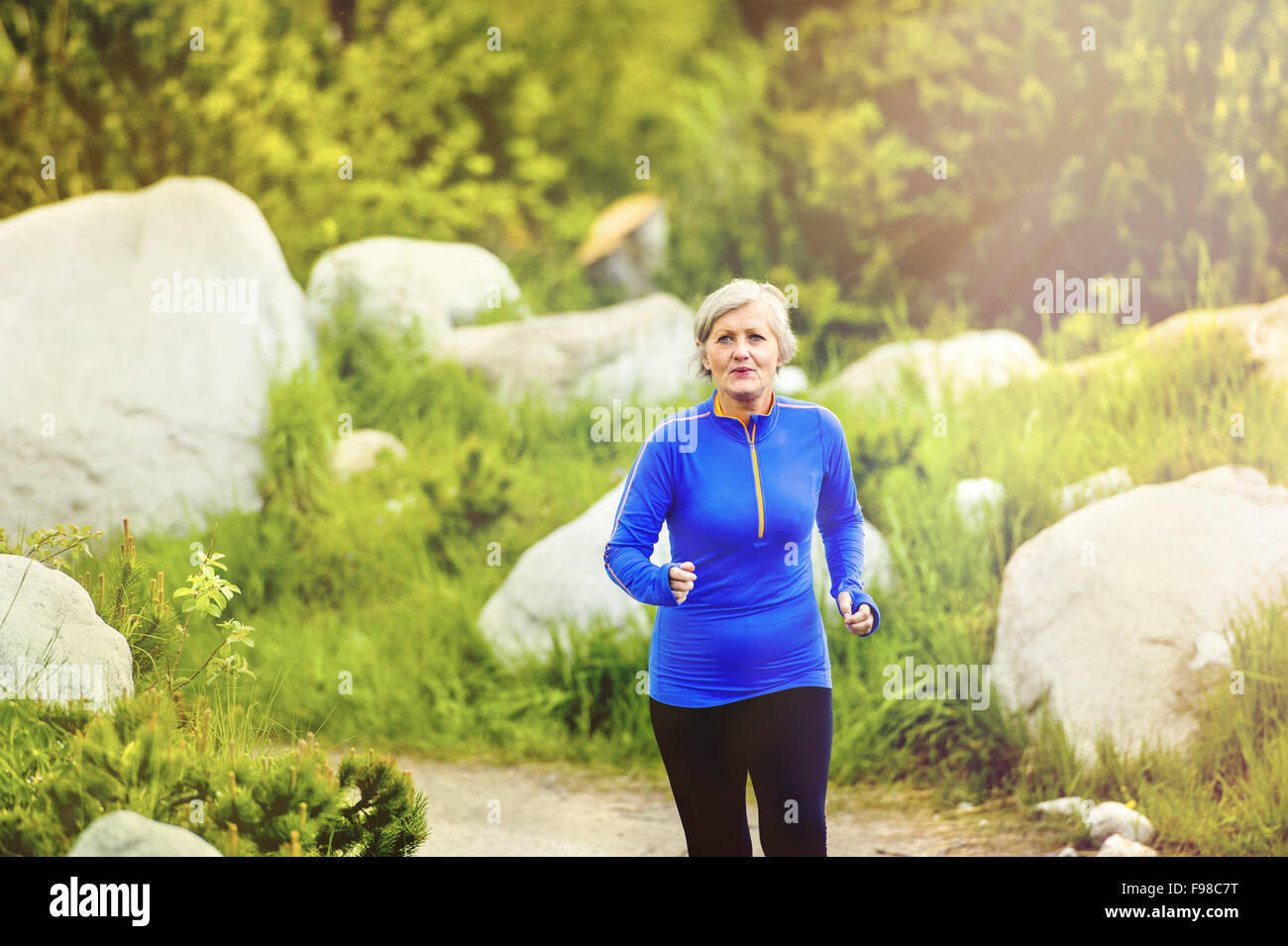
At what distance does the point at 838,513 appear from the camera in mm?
2854

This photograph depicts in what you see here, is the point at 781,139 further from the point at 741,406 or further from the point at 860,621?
the point at 860,621

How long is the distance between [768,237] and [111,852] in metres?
7.96

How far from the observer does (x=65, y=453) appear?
5953mm

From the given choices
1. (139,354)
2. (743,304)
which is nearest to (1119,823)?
(743,304)

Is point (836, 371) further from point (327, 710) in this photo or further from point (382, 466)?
point (327, 710)

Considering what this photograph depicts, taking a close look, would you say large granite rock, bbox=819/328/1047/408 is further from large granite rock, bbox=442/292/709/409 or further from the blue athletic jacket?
the blue athletic jacket

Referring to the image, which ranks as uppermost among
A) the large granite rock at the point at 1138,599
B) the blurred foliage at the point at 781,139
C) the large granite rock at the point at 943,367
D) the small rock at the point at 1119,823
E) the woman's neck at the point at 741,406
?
the blurred foliage at the point at 781,139

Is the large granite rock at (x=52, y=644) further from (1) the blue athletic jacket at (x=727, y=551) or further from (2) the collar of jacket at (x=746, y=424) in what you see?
(2) the collar of jacket at (x=746, y=424)

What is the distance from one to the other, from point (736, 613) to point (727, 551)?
0.48 feet

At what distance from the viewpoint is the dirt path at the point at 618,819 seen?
4.16 metres

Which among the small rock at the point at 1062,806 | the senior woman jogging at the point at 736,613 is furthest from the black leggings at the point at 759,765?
the small rock at the point at 1062,806

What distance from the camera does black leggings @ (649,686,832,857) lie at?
8.52 ft

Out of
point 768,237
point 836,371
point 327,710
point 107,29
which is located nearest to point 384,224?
point 107,29

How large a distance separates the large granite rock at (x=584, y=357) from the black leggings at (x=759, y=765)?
4455 millimetres
